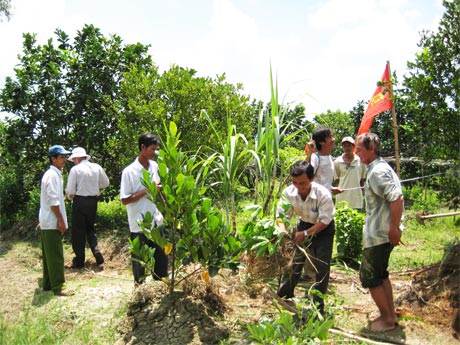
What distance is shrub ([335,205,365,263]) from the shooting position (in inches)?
230

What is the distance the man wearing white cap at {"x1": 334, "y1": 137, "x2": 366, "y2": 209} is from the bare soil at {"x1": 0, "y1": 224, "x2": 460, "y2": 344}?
112 cm

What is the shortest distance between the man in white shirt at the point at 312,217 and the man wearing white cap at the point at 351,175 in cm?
208

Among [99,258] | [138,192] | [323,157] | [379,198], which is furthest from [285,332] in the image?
[99,258]

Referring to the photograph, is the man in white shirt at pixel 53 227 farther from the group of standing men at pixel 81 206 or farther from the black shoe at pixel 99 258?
the black shoe at pixel 99 258

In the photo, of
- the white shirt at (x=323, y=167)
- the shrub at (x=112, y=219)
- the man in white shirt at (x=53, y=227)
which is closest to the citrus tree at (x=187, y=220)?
the white shirt at (x=323, y=167)

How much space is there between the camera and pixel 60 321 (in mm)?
4781

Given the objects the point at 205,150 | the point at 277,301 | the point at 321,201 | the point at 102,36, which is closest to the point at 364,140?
the point at 321,201

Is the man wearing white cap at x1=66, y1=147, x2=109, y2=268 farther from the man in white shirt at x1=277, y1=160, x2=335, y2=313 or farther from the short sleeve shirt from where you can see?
the short sleeve shirt

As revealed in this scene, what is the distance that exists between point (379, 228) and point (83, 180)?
4.37m

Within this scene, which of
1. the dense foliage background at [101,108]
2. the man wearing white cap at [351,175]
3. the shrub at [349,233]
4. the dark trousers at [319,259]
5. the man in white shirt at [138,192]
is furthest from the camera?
the dense foliage background at [101,108]

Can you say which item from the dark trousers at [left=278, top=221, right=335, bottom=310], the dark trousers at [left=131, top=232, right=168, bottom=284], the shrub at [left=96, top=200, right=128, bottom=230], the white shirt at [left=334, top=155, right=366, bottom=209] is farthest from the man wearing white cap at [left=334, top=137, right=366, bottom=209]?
the shrub at [left=96, top=200, right=128, bottom=230]

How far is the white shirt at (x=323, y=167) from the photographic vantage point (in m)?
5.07

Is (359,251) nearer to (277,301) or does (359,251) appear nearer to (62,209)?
(277,301)

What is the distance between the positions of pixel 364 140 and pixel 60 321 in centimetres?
351
